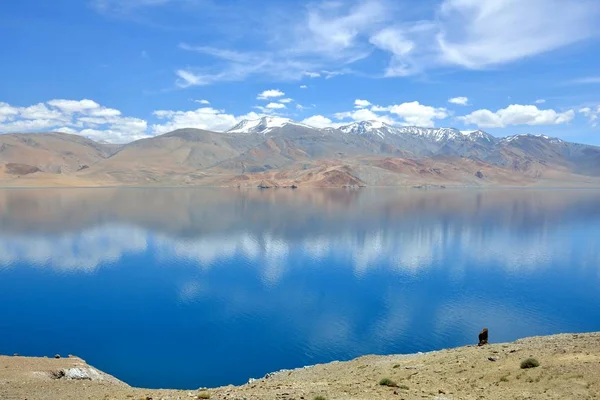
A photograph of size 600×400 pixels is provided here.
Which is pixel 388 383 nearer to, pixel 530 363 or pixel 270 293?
pixel 530 363

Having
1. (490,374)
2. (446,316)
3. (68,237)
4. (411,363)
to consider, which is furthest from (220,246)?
(490,374)

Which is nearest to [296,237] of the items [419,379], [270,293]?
[270,293]

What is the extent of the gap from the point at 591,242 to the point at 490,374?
7368 cm

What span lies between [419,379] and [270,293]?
1137 inches

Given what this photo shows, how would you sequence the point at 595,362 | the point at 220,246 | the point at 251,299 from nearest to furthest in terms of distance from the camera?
the point at 595,362, the point at 251,299, the point at 220,246

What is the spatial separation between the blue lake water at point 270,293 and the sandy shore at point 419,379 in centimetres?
628

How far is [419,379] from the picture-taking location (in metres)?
17.7

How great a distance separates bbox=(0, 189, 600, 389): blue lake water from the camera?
31141 mm

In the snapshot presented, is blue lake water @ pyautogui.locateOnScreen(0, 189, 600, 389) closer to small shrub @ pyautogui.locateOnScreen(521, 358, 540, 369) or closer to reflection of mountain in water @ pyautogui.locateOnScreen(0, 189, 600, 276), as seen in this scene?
reflection of mountain in water @ pyautogui.locateOnScreen(0, 189, 600, 276)

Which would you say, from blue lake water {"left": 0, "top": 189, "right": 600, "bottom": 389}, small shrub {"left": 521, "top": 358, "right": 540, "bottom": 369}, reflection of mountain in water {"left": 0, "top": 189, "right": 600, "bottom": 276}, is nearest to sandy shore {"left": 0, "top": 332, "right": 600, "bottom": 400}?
small shrub {"left": 521, "top": 358, "right": 540, "bottom": 369}

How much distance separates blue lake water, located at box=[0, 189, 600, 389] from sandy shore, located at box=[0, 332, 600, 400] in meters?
6.28

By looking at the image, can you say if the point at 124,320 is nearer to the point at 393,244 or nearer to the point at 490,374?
the point at 490,374

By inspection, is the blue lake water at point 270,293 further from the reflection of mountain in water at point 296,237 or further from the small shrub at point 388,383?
the small shrub at point 388,383

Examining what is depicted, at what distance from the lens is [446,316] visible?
124ft
